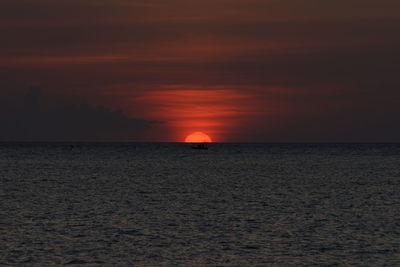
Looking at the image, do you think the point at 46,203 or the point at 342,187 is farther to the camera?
the point at 342,187

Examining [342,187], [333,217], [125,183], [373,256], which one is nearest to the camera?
[373,256]

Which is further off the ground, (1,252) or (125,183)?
(125,183)

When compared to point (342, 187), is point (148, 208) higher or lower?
lower

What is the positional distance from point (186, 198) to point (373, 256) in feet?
113

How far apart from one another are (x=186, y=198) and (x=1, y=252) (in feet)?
110

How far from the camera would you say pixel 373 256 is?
35.8 m

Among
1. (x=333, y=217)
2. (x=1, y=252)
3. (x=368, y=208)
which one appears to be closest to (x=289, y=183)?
(x=368, y=208)

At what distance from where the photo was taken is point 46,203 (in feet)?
202

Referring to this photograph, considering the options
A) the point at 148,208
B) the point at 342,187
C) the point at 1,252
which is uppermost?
the point at 342,187

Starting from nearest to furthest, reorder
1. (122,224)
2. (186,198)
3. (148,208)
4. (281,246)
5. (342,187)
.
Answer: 1. (281,246)
2. (122,224)
3. (148,208)
4. (186,198)
5. (342,187)

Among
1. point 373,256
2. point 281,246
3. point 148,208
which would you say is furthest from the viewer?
point 148,208

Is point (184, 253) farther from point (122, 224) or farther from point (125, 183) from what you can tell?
point (125, 183)

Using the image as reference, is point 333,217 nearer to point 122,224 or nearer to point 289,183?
point 122,224

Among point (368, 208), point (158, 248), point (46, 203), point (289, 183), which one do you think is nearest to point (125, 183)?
point (289, 183)
